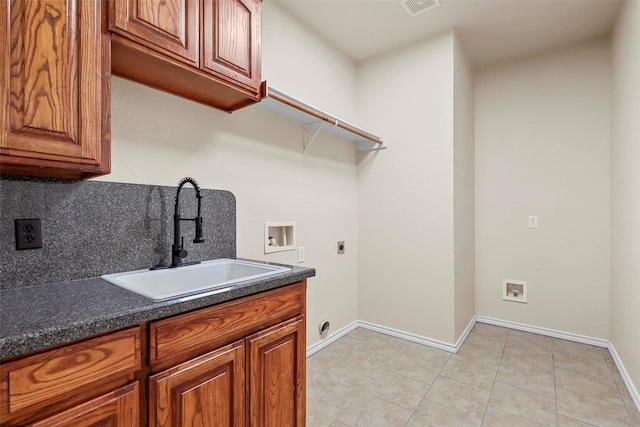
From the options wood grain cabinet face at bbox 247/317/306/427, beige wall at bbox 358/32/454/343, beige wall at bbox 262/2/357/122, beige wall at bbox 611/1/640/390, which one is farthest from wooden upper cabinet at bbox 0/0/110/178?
beige wall at bbox 611/1/640/390

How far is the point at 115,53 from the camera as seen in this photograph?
1161 mm

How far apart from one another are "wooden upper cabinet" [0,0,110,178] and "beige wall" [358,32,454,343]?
221 centimetres

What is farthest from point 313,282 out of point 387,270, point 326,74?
point 326,74

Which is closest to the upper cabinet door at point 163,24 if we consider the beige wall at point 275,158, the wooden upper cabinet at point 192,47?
the wooden upper cabinet at point 192,47

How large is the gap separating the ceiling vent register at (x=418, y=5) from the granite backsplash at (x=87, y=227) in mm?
1942

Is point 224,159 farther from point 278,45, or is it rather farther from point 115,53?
point 278,45

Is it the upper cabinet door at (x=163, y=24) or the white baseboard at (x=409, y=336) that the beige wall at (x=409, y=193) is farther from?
the upper cabinet door at (x=163, y=24)

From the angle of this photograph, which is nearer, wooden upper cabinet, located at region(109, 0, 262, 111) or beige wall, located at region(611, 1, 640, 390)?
wooden upper cabinet, located at region(109, 0, 262, 111)

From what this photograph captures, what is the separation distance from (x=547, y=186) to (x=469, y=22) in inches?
62.3

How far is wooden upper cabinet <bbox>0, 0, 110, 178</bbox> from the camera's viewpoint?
0.83 m

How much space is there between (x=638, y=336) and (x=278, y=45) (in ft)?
9.23

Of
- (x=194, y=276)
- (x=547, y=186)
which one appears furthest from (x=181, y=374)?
(x=547, y=186)

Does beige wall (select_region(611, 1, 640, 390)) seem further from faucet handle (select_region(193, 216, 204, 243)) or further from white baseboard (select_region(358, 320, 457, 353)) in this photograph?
faucet handle (select_region(193, 216, 204, 243))

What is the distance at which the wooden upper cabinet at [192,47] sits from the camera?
1112 millimetres
